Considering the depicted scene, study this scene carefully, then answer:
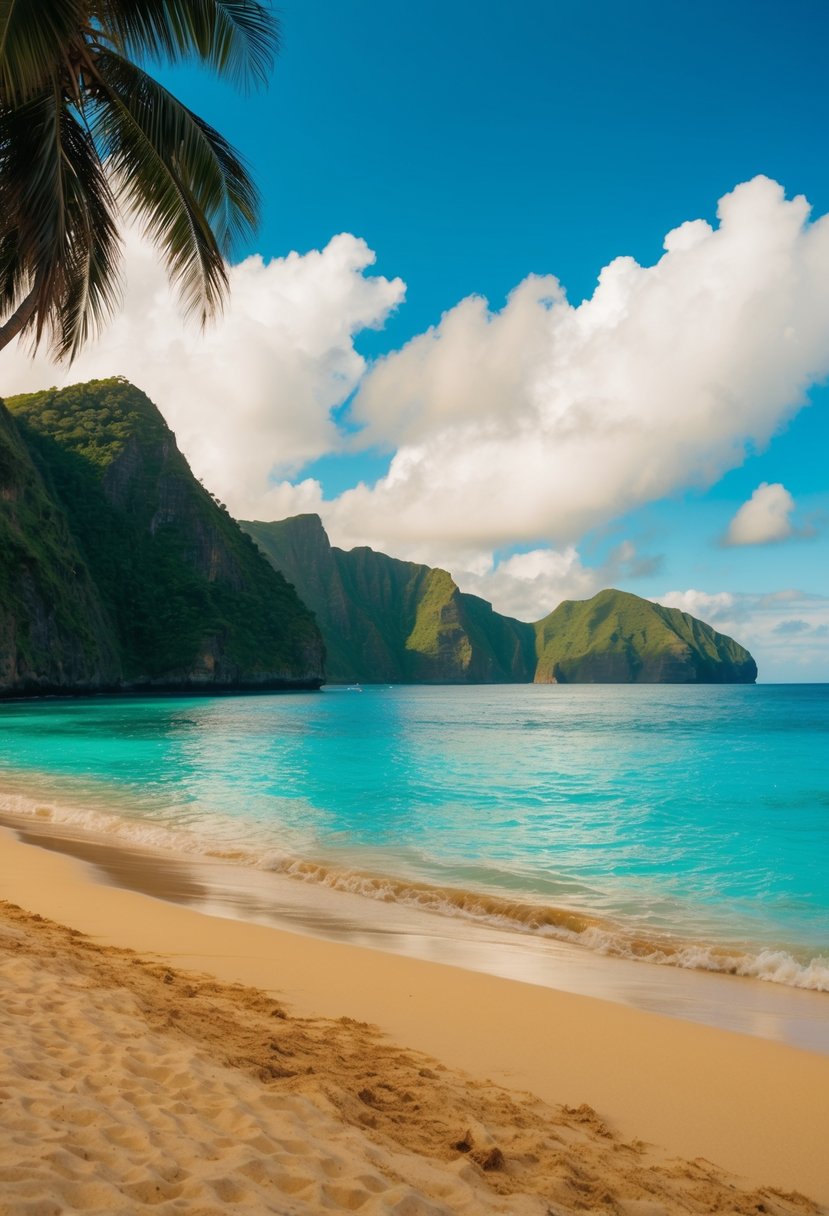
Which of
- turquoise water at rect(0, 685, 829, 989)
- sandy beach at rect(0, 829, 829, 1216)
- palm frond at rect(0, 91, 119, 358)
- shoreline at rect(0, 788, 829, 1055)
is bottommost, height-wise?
turquoise water at rect(0, 685, 829, 989)

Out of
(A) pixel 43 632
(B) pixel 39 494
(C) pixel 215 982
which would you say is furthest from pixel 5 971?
(B) pixel 39 494

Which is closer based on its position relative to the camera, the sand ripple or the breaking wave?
the sand ripple

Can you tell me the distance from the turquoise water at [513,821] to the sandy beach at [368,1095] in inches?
125

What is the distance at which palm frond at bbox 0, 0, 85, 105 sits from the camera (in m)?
7.35

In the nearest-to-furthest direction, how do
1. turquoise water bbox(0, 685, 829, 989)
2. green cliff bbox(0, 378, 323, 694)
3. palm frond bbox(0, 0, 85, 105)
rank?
palm frond bbox(0, 0, 85, 105)
turquoise water bbox(0, 685, 829, 989)
green cliff bbox(0, 378, 323, 694)

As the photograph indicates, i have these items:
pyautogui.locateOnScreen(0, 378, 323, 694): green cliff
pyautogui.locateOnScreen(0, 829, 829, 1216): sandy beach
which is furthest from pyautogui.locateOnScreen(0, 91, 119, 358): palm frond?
pyautogui.locateOnScreen(0, 378, 323, 694): green cliff

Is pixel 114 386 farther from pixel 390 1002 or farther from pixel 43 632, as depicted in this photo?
pixel 390 1002

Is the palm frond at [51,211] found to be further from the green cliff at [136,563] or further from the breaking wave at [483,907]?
the green cliff at [136,563]

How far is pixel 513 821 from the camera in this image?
17.3m

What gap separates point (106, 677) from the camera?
91.4 meters

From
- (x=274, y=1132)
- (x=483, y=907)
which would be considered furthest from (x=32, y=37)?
(x=483, y=907)

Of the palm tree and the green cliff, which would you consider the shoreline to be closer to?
the palm tree

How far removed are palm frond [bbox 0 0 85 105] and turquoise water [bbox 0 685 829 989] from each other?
9.73 meters

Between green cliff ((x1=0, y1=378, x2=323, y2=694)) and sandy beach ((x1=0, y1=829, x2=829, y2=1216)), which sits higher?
green cliff ((x1=0, y1=378, x2=323, y2=694))
